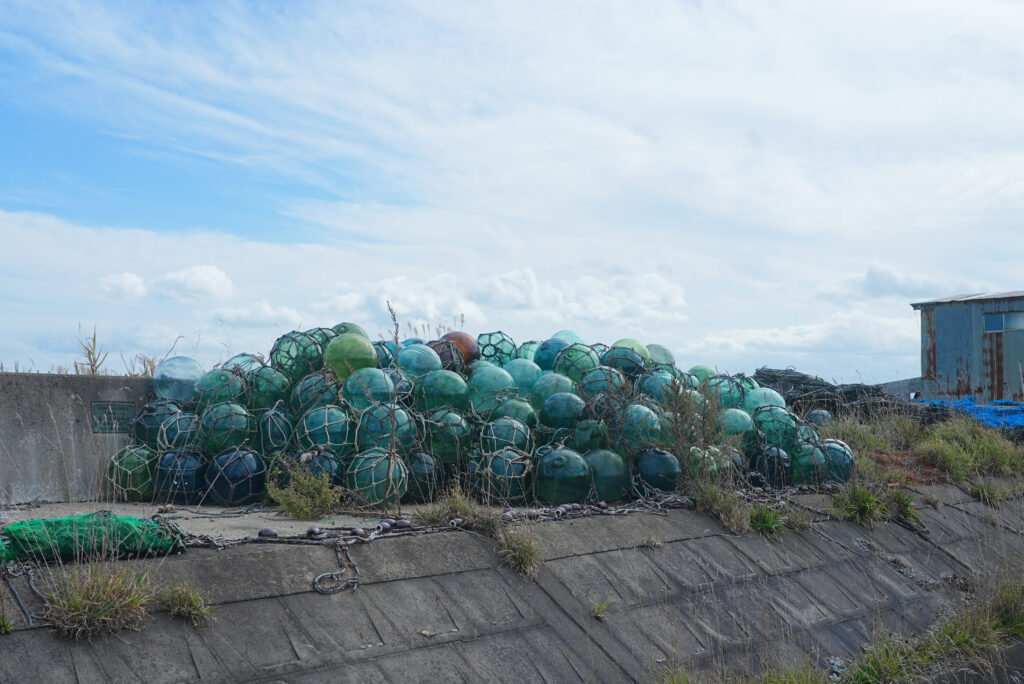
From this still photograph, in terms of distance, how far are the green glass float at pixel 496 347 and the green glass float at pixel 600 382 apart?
1892 mm

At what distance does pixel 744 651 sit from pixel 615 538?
1258 mm

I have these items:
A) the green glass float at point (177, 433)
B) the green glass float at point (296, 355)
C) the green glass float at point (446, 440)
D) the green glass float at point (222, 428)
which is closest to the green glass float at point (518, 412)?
the green glass float at point (446, 440)

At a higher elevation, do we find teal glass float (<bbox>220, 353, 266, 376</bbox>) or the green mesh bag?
teal glass float (<bbox>220, 353, 266, 376</bbox>)

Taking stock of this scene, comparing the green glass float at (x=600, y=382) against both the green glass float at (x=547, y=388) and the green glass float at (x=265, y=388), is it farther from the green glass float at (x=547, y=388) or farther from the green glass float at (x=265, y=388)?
the green glass float at (x=265, y=388)

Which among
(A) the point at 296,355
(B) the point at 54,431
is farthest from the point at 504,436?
(B) the point at 54,431

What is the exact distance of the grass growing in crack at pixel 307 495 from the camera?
709 cm

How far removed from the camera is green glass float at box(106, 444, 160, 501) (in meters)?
8.27

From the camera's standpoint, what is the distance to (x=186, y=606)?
4.45 metres

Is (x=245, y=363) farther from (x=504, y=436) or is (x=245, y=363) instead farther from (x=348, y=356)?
(x=504, y=436)

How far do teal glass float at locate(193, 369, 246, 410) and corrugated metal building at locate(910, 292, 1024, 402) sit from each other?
17628 mm

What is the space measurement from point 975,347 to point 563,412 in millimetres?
16369

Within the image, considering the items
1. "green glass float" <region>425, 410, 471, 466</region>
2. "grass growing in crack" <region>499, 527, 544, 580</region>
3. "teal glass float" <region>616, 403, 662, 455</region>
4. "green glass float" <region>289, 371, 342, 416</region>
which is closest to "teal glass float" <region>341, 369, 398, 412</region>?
"green glass float" <region>289, 371, 342, 416</region>

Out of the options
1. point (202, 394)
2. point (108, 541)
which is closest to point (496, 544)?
point (108, 541)

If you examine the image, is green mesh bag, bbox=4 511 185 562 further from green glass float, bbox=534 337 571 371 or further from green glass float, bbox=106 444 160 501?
green glass float, bbox=534 337 571 371
